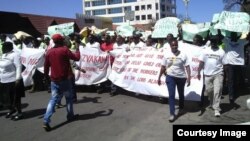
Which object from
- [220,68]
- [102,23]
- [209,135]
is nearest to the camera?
[209,135]

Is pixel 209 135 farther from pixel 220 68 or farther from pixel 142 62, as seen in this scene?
pixel 142 62

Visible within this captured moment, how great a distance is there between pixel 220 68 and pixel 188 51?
1731mm

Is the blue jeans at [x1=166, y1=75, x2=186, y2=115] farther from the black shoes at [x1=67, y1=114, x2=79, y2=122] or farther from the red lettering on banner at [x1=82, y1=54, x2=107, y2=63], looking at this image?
the red lettering on banner at [x1=82, y1=54, x2=107, y2=63]

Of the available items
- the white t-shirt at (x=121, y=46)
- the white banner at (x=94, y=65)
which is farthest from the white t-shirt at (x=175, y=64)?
the white banner at (x=94, y=65)

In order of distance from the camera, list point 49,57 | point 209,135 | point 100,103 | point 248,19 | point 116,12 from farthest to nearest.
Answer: point 116,12, point 100,103, point 248,19, point 49,57, point 209,135

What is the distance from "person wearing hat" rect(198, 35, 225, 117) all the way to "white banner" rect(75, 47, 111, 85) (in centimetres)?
422

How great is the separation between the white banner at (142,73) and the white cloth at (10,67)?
12.1 ft

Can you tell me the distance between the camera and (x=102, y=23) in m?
56.1

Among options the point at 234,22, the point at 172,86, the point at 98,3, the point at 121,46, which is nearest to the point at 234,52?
the point at 234,22

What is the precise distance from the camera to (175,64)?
8500 millimetres

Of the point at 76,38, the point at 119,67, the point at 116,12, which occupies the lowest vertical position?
the point at 119,67

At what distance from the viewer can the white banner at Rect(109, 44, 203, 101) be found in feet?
32.6

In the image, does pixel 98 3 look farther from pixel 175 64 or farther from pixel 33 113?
pixel 175 64

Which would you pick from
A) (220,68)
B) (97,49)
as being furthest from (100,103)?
(220,68)
